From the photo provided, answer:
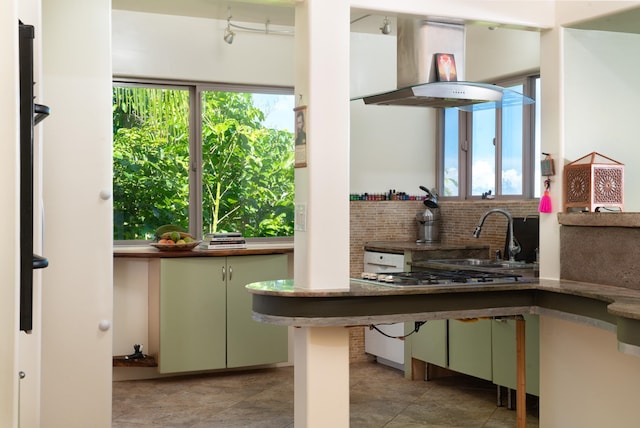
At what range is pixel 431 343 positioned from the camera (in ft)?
18.7

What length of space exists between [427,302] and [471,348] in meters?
1.64

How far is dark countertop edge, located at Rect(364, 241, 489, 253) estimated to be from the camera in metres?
5.78

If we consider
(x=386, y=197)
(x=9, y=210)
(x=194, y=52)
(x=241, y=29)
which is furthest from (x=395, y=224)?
(x=9, y=210)

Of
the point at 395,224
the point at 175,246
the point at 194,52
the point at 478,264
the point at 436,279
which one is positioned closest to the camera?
the point at 436,279

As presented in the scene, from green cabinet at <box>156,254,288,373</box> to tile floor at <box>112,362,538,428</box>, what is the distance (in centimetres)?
18

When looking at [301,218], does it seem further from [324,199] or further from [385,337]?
[385,337]

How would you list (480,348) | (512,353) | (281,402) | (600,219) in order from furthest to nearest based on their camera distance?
(281,402)
(480,348)
(512,353)
(600,219)

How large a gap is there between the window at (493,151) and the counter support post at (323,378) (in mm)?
2582

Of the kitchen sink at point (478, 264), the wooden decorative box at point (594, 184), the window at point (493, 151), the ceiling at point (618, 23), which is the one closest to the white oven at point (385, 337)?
the kitchen sink at point (478, 264)

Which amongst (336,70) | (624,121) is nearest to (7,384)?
(336,70)

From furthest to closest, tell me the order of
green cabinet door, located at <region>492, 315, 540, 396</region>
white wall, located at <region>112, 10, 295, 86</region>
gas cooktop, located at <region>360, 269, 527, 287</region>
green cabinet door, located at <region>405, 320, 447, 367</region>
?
white wall, located at <region>112, 10, 295, 86</region>
green cabinet door, located at <region>405, 320, 447, 367</region>
green cabinet door, located at <region>492, 315, 540, 396</region>
gas cooktop, located at <region>360, 269, 527, 287</region>

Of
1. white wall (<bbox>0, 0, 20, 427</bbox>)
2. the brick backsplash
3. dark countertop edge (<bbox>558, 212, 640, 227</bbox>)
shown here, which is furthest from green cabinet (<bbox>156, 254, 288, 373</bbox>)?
white wall (<bbox>0, 0, 20, 427</bbox>)

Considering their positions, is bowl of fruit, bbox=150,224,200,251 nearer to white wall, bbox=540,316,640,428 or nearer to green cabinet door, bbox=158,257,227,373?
green cabinet door, bbox=158,257,227,373

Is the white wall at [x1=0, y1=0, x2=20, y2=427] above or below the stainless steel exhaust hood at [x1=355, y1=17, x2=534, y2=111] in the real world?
below
